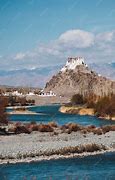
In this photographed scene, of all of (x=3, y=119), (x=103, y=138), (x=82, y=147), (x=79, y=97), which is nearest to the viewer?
(x=82, y=147)

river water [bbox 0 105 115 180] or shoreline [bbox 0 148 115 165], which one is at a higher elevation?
shoreline [bbox 0 148 115 165]

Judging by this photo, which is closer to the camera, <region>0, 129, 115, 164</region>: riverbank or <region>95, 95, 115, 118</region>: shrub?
<region>0, 129, 115, 164</region>: riverbank

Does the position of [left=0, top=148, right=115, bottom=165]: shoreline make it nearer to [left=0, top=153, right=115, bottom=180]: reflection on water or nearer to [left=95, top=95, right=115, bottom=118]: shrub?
[left=0, top=153, right=115, bottom=180]: reflection on water

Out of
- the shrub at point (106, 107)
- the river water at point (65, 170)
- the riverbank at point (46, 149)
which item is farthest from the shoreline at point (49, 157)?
the shrub at point (106, 107)

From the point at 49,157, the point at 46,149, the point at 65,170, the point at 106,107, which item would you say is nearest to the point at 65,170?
the point at 65,170

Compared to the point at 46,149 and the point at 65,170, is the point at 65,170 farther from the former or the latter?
the point at 46,149

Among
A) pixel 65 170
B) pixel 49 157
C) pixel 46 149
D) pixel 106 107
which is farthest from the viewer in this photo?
pixel 106 107

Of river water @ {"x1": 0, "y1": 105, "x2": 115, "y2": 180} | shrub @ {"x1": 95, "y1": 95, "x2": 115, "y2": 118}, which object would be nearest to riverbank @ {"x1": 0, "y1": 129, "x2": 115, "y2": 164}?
river water @ {"x1": 0, "y1": 105, "x2": 115, "y2": 180}

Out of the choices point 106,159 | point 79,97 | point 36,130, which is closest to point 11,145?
point 106,159

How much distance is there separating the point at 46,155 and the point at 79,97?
102204mm

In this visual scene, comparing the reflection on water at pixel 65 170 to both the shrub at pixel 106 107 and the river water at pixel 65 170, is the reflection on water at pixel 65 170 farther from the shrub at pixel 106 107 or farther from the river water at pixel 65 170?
the shrub at pixel 106 107

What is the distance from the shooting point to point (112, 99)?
336 ft

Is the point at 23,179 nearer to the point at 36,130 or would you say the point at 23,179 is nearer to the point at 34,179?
the point at 34,179

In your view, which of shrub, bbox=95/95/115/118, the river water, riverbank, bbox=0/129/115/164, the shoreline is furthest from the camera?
shrub, bbox=95/95/115/118
